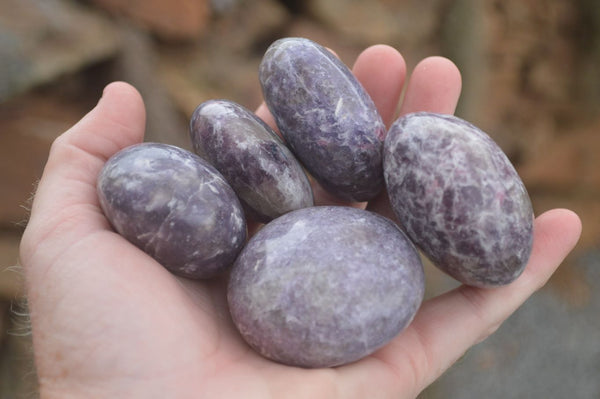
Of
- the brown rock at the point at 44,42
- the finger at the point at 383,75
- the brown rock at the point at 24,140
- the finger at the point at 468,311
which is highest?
the finger at the point at 383,75

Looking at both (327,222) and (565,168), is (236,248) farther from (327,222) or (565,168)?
(565,168)

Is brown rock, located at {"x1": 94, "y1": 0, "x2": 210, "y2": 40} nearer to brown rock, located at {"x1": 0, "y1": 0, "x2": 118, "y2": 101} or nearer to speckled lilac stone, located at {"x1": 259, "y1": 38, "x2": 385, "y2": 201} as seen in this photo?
brown rock, located at {"x1": 0, "y1": 0, "x2": 118, "y2": 101}

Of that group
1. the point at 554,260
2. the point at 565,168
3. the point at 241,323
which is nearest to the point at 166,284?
the point at 241,323

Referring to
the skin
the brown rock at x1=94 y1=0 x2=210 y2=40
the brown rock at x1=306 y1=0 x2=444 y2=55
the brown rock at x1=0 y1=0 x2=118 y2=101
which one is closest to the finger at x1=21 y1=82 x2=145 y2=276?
the skin

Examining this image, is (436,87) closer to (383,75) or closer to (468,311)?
(383,75)

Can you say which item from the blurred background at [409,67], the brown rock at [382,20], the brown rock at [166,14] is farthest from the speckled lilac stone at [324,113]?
the brown rock at [382,20]

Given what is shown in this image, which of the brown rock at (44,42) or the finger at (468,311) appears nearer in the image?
the finger at (468,311)

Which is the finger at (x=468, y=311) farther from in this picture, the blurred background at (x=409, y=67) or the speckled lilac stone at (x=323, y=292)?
the blurred background at (x=409, y=67)
